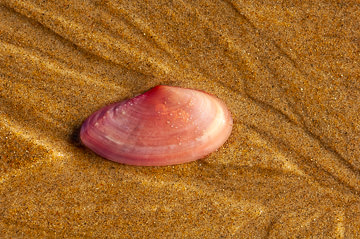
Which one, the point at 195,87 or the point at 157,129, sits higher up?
the point at 195,87

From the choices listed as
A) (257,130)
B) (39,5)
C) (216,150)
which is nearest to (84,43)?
(39,5)

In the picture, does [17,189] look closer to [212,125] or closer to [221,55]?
[212,125]

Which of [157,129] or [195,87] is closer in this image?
[157,129]

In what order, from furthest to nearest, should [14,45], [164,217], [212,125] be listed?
[14,45] < [212,125] < [164,217]
